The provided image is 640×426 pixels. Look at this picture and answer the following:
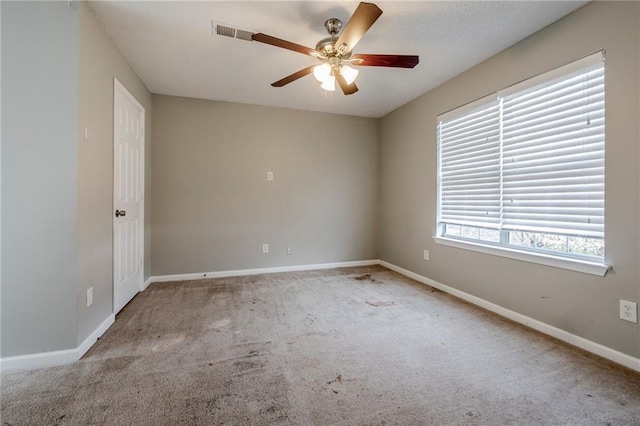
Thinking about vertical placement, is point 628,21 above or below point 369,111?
below

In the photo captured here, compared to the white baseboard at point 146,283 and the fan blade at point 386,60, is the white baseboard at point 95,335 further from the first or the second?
the fan blade at point 386,60

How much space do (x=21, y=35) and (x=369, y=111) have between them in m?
3.62

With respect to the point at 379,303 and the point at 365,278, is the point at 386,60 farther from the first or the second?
the point at 365,278

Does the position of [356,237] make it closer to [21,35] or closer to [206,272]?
[206,272]

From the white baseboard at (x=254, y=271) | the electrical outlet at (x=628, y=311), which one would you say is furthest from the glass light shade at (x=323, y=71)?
the white baseboard at (x=254, y=271)

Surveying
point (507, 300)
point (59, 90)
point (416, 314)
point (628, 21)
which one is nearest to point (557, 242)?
point (507, 300)

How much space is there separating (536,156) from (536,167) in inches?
3.5

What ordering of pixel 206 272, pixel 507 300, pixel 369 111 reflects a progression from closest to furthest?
pixel 507 300, pixel 206 272, pixel 369 111

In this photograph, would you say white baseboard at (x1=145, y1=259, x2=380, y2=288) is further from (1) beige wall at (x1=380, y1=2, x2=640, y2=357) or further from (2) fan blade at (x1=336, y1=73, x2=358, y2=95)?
(2) fan blade at (x1=336, y1=73, x2=358, y2=95)

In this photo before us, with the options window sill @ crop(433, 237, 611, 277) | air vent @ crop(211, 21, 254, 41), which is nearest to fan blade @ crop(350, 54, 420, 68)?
air vent @ crop(211, 21, 254, 41)

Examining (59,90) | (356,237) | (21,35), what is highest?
(21,35)

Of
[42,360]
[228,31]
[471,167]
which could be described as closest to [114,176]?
[42,360]

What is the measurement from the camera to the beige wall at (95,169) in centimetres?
182

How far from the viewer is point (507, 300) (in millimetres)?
2443
